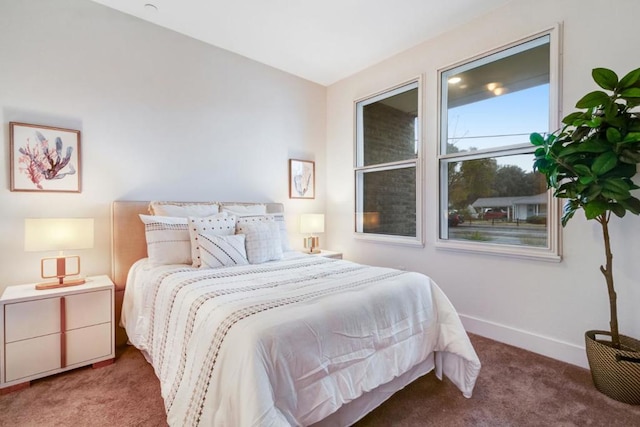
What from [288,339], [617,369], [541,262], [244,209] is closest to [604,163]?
[541,262]

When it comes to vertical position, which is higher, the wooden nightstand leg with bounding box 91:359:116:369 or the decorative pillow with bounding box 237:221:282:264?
the decorative pillow with bounding box 237:221:282:264

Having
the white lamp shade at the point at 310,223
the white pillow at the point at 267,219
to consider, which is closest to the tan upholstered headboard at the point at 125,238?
the white pillow at the point at 267,219

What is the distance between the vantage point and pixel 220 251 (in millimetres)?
2395

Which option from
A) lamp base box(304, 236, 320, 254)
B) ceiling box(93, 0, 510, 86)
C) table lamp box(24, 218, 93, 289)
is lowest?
lamp base box(304, 236, 320, 254)

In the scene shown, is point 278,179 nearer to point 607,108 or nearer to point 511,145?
point 511,145

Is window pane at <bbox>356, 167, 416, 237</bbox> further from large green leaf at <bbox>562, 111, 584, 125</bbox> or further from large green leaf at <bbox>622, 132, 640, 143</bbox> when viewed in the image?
large green leaf at <bbox>622, 132, 640, 143</bbox>

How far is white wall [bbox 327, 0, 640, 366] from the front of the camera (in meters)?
2.09

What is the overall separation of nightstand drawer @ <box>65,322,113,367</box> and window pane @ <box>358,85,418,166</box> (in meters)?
3.20

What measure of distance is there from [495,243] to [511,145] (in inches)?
34.7

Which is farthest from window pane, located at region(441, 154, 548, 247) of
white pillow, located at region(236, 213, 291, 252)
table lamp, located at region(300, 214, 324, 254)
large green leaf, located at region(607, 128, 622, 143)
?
white pillow, located at region(236, 213, 291, 252)

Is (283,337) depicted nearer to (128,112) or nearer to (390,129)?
(128,112)

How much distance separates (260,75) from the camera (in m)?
3.66

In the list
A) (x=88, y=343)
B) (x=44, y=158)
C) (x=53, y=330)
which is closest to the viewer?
(x=53, y=330)

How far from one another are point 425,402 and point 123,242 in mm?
2644
